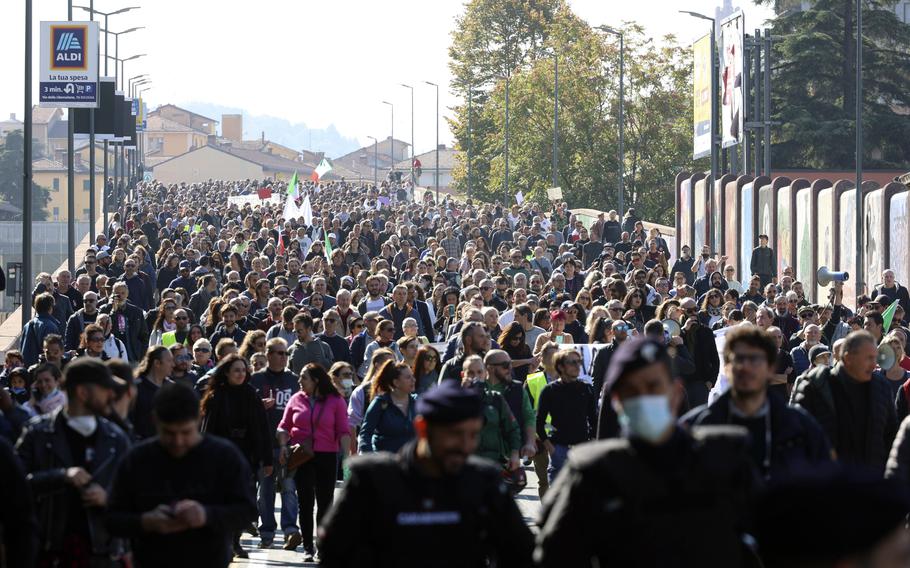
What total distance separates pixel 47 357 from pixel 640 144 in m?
63.9

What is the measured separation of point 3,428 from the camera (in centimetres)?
866

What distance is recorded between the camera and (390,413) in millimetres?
11734

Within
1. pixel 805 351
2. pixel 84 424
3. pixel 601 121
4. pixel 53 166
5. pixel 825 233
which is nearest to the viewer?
pixel 84 424

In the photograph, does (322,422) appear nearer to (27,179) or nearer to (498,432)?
(498,432)

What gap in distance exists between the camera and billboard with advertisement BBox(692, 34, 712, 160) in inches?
1925

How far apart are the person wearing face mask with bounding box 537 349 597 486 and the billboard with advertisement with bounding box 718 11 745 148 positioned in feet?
107

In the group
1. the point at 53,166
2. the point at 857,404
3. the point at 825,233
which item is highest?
the point at 53,166

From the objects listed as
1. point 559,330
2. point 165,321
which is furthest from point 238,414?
point 165,321

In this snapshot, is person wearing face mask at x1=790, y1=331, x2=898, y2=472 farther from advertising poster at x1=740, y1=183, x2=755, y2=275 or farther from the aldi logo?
advertising poster at x1=740, y1=183, x2=755, y2=275

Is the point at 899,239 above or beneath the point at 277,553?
above

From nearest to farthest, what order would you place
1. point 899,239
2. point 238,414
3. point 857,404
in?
point 857,404 → point 238,414 → point 899,239

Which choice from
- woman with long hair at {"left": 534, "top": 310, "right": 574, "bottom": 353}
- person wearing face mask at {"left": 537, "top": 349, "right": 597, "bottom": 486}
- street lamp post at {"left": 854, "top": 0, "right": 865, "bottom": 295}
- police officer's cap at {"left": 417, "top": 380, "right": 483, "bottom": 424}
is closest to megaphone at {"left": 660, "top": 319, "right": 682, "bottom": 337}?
woman with long hair at {"left": 534, "top": 310, "right": 574, "bottom": 353}

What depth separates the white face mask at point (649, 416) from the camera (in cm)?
509

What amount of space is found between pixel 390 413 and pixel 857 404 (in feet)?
11.0
